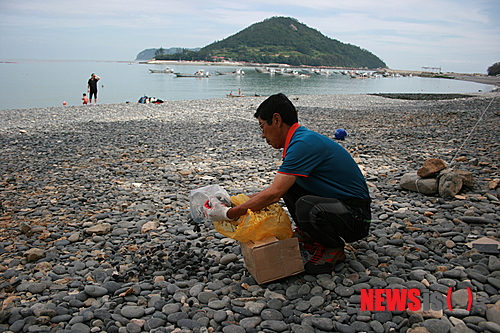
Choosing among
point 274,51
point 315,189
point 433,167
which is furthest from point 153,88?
point 274,51

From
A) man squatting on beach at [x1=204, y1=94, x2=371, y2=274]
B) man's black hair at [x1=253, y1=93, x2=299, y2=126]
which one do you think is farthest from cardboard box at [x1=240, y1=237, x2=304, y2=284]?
man's black hair at [x1=253, y1=93, x2=299, y2=126]

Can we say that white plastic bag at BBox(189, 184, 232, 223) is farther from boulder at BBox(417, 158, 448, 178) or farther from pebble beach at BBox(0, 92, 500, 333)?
boulder at BBox(417, 158, 448, 178)

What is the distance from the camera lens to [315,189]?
3090 millimetres

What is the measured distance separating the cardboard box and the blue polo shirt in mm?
524

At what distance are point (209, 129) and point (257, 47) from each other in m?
178

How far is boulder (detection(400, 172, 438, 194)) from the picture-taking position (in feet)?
17.1

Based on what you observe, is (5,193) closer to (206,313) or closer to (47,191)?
(47,191)

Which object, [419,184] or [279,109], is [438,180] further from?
[279,109]

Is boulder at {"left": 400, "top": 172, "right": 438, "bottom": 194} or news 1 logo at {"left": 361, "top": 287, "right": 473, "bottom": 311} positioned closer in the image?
news 1 logo at {"left": 361, "top": 287, "right": 473, "bottom": 311}

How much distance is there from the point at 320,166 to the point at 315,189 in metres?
0.22

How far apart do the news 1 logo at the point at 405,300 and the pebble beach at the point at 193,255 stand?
47 millimetres

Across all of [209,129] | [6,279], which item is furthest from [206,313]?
[209,129]

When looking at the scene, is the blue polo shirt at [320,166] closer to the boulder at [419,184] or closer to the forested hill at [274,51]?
the boulder at [419,184]

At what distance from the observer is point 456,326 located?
234 cm
